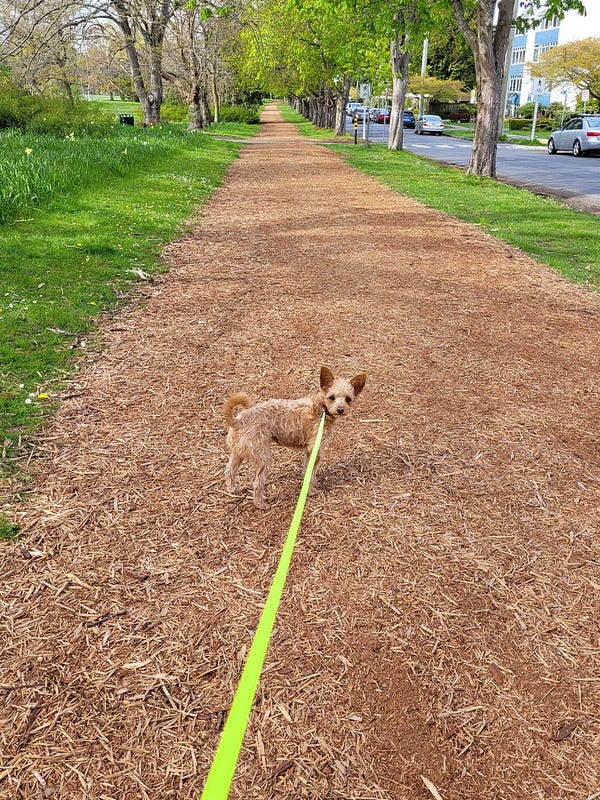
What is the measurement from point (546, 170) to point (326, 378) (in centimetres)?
2417

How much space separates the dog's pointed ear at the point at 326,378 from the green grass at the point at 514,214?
6.82 meters

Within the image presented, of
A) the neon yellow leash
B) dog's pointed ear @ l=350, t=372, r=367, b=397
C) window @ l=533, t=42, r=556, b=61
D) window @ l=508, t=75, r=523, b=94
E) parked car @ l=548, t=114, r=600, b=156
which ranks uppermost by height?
window @ l=533, t=42, r=556, b=61

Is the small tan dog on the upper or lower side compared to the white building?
lower

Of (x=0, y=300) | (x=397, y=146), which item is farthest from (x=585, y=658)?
(x=397, y=146)

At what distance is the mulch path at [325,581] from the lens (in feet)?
7.85

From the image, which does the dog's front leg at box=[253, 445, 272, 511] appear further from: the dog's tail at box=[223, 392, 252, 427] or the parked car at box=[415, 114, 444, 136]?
the parked car at box=[415, 114, 444, 136]

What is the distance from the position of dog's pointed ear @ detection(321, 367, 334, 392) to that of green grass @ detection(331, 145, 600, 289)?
22.4 ft

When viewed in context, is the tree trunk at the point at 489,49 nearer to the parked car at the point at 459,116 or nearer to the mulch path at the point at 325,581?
the mulch path at the point at 325,581

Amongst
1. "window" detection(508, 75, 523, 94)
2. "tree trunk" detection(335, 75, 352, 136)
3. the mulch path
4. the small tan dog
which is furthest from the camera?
"window" detection(508, 75, 523, 94)

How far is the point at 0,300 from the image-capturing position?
22.1 ft

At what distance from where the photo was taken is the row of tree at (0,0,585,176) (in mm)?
18188

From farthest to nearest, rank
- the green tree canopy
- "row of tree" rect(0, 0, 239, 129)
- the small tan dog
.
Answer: the green tree canopy → "row of tree" rect(0, 0, 239, 129) → the small tan dog

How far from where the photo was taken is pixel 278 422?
3.70m

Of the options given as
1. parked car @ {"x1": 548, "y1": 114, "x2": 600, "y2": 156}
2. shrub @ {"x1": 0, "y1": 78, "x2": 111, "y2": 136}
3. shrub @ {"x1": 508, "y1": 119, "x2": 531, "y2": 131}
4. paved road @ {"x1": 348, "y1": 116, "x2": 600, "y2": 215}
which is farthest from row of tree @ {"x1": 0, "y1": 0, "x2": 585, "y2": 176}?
shrub @ {"x1": 508, "y1": 119, "x2": 531, "y2": 131}
